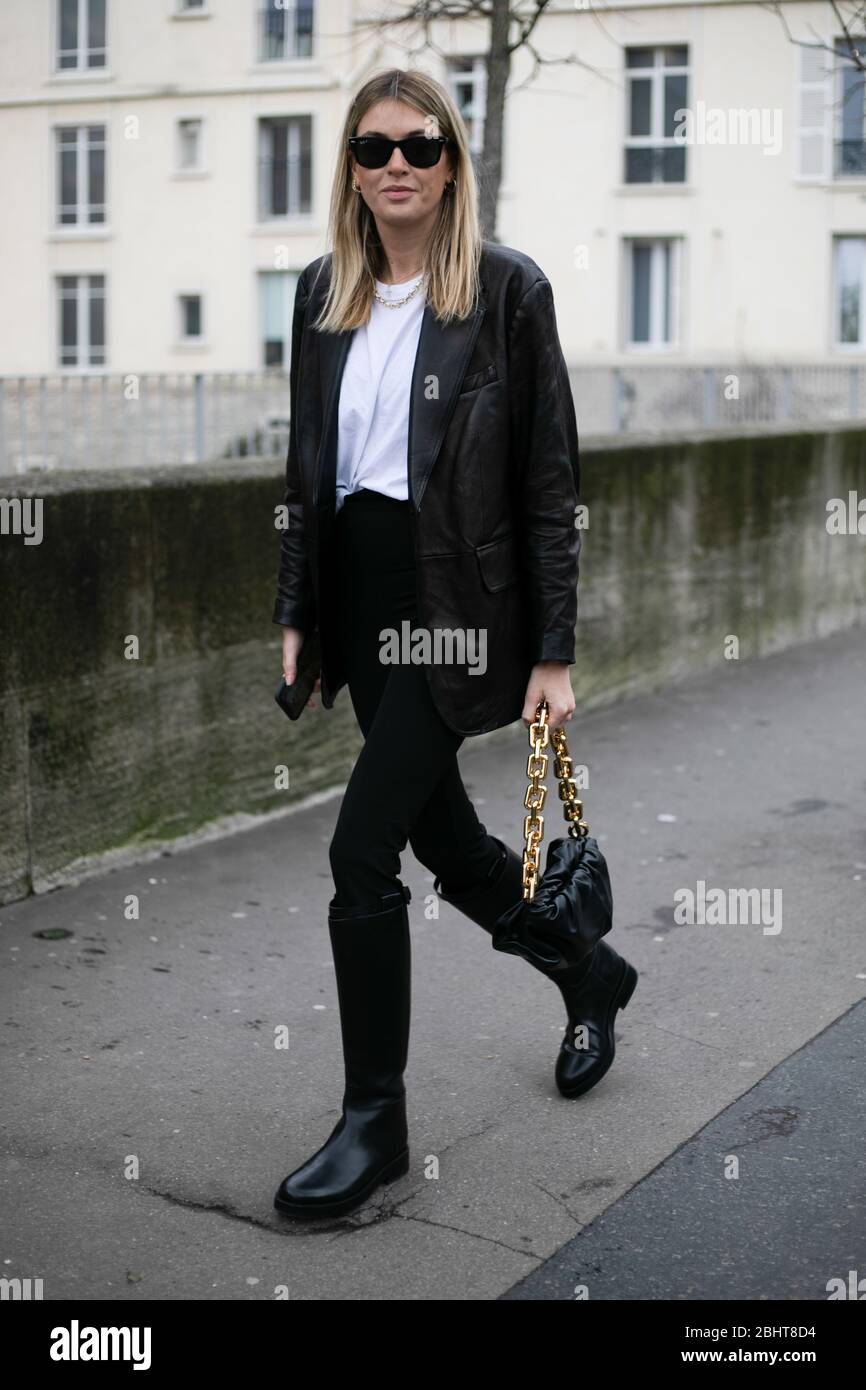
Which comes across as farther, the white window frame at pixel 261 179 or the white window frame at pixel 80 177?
the white window frame at pixel 80 177

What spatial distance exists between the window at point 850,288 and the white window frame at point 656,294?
2943 millimetres

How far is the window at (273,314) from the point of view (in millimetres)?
36875

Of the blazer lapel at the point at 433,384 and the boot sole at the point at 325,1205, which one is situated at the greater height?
the blazer lapel at the point at 433,384

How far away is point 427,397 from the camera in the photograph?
3.37 m

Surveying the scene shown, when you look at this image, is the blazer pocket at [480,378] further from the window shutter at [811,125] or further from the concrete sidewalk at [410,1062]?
the window shutter at [811,125]

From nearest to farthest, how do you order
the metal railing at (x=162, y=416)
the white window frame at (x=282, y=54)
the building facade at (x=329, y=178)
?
the metal railing at (x=162, y=416) < the building facade at (x=329, y=178) < the white window frame at (x=282, y=54)

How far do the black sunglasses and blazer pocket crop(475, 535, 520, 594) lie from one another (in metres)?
0.73

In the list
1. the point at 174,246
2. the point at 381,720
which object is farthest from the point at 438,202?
the point at 174,246

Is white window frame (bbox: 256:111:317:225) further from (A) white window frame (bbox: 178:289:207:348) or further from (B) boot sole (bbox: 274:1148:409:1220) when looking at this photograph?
(B) boot sole (bbox: 274:1148:409:1220)

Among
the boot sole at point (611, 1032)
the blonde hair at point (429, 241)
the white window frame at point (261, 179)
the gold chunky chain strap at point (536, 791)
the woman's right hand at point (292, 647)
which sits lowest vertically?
the boot sole at point (611, 1032)

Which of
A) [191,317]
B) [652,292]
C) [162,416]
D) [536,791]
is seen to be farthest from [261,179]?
[536,791]

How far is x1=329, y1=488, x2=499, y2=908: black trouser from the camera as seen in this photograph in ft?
11.1

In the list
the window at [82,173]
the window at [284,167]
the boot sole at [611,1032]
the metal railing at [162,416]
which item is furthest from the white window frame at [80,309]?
the boot sole at [611,1032]

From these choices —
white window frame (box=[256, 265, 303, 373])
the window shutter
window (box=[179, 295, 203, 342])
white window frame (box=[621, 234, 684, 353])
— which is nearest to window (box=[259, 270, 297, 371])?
white window frame (box=[256, 265, 303, 373])
